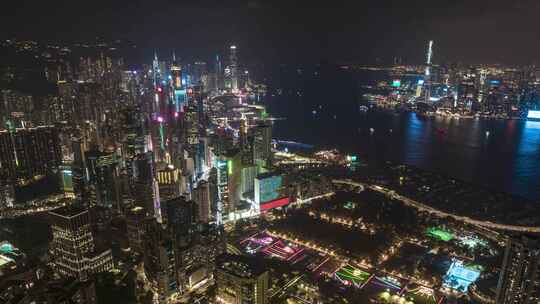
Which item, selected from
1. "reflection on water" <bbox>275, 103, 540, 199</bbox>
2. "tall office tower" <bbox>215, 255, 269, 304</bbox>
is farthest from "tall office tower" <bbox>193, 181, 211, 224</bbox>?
"reflection on water" <bbox>275, 103, 540, 199</bbox>

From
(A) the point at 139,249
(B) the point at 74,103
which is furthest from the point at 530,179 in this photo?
(B) the point at 74,103

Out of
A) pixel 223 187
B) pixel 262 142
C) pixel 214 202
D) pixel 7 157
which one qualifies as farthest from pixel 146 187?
pixel 262 142

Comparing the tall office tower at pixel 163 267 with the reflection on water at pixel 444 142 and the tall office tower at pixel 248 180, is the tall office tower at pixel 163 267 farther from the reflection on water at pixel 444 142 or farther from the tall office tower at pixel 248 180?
the reflection on water at pixel 444 142

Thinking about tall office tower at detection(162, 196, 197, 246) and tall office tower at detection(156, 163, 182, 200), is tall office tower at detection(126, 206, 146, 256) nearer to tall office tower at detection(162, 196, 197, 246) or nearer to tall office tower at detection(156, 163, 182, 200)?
tall office tower at detection(162, 196, 197, 246)

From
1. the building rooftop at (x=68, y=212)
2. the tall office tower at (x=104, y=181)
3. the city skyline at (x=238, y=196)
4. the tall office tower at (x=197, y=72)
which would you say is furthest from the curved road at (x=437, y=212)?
the tall office tower at (x=197, y=72)

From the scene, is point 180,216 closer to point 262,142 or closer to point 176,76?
point 262,142

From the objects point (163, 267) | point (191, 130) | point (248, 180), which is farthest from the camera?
point (191, 130)
